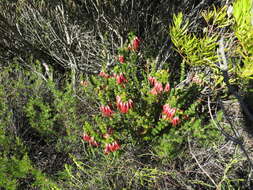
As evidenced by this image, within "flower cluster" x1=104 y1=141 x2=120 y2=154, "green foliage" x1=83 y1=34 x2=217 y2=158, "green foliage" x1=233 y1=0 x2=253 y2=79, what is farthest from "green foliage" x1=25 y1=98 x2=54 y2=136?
"green foliage" x1=233 y1=0 x2=253 y2=79

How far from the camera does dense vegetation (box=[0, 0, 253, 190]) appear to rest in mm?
1873

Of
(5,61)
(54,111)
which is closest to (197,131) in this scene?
(54,111)

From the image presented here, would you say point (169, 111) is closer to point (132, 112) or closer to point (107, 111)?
point (132, 112)

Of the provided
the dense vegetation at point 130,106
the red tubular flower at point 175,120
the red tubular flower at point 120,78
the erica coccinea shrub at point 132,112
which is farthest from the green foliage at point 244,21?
the red tubular flower at point 120,78

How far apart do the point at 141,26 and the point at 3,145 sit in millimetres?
2467

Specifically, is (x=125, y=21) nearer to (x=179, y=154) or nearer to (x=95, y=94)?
(x=95, y=94)

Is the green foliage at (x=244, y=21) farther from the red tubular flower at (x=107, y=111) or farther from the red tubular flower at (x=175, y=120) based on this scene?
the red tubular flower at (x=107, y=111)

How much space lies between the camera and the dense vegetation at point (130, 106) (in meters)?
1.87

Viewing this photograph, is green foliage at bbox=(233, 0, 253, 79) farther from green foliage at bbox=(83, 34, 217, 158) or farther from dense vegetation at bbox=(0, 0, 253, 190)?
green foliage at bbox=(83, 34, 217, 158)

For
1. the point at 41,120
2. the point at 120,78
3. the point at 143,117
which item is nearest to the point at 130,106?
the point at 143,117

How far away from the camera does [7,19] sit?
3383mm

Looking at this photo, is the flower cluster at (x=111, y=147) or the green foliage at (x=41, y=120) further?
the green foliage at (x=41, y=120)

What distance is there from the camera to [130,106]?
1.95m

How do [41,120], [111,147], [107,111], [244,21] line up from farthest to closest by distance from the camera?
[41,120] < [107,111] < [111,147] < [244,21]
